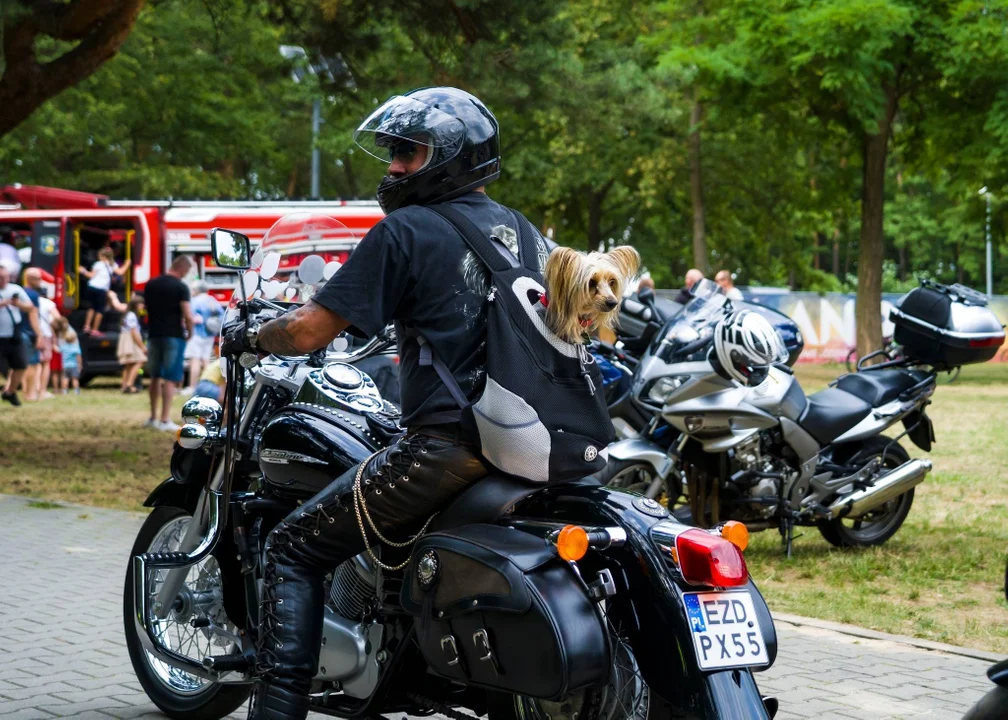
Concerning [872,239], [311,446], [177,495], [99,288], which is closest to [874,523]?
[177,495]

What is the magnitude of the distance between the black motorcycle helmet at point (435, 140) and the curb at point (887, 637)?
8.94 ft

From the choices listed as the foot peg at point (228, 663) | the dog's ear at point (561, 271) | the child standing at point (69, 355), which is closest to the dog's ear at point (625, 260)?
the dog's ear at point (561, 271)

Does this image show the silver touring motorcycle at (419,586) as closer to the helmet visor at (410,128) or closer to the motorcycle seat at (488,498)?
the motorcycle seat at (488,498)

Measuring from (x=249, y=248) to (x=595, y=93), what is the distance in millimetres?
16262

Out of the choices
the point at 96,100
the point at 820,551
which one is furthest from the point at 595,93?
the point at 96,100

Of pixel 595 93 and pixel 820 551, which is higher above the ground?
pixel 595 93

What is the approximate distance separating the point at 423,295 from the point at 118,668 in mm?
2706

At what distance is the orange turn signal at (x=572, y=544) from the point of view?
10.2ft

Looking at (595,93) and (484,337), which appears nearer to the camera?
(484,337)

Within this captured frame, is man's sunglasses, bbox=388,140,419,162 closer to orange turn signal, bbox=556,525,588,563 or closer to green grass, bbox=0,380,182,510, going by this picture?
orange turn signal, bbox=556,525,588,563

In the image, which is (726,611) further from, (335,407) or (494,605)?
(335,407)

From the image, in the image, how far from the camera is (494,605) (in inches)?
125

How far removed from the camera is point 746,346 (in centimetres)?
695

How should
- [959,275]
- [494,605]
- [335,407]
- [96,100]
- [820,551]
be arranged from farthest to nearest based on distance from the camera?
[959,275]
[96,100]
[820,551]
[335,407]
[494,605]
